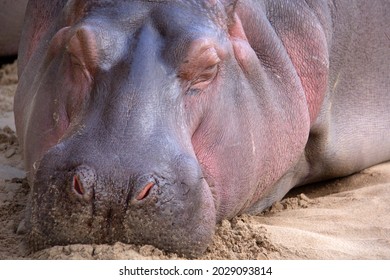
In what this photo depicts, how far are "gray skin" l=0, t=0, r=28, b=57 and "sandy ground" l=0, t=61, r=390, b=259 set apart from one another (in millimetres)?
1609

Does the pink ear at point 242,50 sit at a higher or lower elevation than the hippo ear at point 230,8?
lower

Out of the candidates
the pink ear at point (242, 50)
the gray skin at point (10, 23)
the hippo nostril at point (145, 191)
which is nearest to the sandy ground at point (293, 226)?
the hippo nostril at point (145, 191)

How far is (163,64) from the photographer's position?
3.02m

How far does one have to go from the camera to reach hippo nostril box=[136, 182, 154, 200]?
276 centimetres

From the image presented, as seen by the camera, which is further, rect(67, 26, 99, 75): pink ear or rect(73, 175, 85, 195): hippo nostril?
rect(67, 26, 99, 75): pink ear

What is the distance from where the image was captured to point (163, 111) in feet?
9.64

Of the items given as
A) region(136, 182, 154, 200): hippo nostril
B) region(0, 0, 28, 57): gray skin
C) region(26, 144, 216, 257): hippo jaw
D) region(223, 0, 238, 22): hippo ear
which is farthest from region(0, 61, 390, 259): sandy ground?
region(0, 0, 28, 57): gray skin

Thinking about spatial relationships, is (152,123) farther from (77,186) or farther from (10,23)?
(10,23)

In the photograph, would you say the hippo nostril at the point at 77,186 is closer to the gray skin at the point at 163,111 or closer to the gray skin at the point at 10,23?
the gray skin at the point at 163,111

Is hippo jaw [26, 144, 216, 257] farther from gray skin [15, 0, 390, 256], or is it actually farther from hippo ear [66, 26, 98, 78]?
hippo ear [66, 26, 98, 78]

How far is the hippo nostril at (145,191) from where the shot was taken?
9.05 feet

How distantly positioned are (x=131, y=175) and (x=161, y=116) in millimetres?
258

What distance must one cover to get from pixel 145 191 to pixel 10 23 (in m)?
3.75
